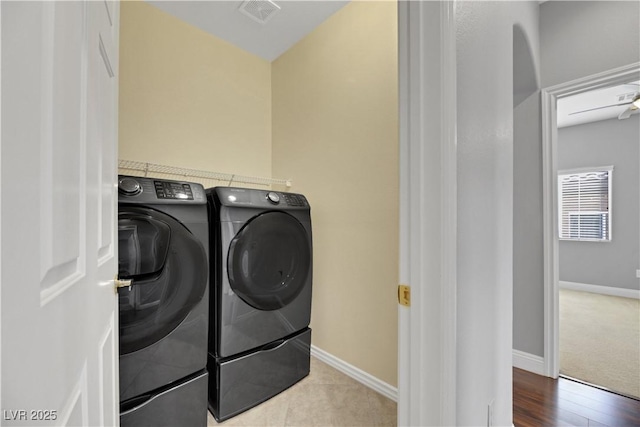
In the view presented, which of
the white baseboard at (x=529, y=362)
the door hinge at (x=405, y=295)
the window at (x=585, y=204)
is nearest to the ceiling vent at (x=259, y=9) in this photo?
the door hinge at (x=405, y=295)

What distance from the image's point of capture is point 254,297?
1508mm

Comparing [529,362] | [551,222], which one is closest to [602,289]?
[529,362]

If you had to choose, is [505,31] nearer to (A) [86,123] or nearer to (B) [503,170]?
(B) [503,170]

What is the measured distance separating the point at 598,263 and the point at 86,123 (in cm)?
599

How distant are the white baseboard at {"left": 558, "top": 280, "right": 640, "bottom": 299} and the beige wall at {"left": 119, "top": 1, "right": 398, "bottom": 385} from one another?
388 cm

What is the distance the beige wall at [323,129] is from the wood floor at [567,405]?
82cm

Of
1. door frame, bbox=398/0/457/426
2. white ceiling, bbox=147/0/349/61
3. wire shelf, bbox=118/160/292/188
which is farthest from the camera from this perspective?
white ceiling, bbox=147/0/349/61

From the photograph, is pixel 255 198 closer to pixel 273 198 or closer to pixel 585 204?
pixel 273 198

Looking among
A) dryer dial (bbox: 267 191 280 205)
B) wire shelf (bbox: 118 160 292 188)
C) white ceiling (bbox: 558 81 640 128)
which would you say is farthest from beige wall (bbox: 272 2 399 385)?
white ceiling (bbox: 558 81 640 128)

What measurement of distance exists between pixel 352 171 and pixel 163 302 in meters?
1.32

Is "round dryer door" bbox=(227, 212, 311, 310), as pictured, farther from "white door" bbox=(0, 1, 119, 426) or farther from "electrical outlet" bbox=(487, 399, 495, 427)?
"electrical outlet" bbox=(487, 399, 495, 427)

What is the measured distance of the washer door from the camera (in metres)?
1.10

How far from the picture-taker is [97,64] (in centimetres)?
62

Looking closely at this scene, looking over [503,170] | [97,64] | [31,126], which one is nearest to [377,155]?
[503,170]
